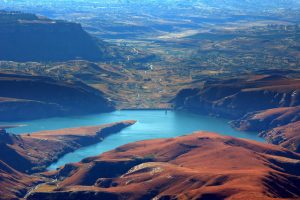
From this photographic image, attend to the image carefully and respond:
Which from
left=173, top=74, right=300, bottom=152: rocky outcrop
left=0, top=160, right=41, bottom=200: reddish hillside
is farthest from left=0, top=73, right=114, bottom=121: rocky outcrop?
left=0, top=160, right=41, bottom=200: reddish hillside

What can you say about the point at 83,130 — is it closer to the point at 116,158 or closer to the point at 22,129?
the point at 22,129

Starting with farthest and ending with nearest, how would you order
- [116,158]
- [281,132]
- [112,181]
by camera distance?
[281,132], [116,158], [112,181]

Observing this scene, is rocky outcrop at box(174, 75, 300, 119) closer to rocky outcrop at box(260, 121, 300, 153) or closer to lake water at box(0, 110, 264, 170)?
lake water at box(0, 110, 264, 170)

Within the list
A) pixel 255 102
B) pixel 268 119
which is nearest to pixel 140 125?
pixel 268 119

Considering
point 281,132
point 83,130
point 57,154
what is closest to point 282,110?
point 281,132

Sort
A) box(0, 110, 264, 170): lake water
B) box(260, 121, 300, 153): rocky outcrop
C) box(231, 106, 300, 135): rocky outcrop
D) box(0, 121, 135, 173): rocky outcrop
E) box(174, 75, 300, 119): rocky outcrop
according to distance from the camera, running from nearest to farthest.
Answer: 1. box(0, 121, 135, 173): rocky outcrop
2. box(260, 121, 300, 153): rocky outcrop
3. box(0, 110, 264, 170): lake water
4. box(231, 106, 300, 135): rocky outcrop
5. box(174, 75, 300, 119): rocky outcrop

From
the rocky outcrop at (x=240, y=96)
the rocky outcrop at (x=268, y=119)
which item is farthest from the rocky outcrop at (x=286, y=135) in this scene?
the rocky outcrop at (x=240, y=96)
